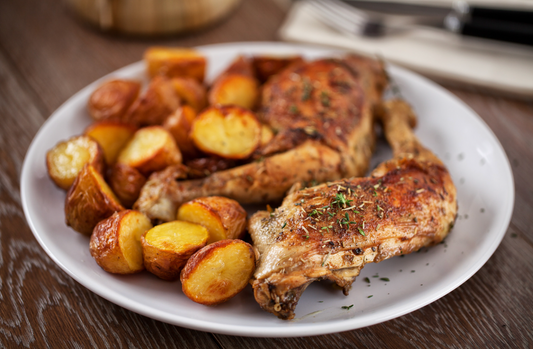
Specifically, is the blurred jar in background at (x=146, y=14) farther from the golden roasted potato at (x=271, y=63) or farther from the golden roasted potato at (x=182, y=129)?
the golden roasted potato at (x=182, y=129)

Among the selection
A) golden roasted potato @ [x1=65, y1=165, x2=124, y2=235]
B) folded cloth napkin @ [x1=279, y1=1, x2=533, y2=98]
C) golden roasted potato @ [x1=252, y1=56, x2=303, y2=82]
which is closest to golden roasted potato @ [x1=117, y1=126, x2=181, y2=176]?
golden roasted potato @ [x1=65, y1=165, x2=124, y2=235]

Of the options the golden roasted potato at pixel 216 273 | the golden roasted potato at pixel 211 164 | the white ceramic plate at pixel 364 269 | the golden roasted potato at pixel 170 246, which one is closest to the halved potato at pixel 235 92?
the golden roasted potato at pixel 211 164

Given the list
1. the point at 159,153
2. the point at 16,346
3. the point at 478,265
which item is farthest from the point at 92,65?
the point at 478,265

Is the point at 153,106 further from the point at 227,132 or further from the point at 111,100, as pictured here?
the point at 227,132

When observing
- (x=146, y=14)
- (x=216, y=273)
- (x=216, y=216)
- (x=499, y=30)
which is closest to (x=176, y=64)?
(x=146, y=14)

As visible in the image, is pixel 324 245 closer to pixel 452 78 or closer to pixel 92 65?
pixel 452 78
